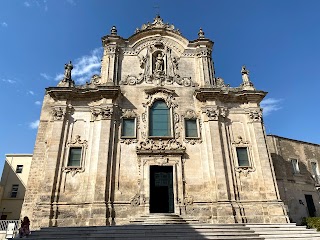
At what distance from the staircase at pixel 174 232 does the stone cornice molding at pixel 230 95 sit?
8.34 metres

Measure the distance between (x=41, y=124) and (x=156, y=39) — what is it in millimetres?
10545

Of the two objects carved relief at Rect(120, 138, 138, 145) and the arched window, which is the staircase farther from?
the arched window

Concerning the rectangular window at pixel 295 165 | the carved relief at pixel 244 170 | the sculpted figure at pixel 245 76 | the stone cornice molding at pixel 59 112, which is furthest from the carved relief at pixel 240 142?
the stone cornice molding at pixel 59 112

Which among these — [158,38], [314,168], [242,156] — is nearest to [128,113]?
[158,38]

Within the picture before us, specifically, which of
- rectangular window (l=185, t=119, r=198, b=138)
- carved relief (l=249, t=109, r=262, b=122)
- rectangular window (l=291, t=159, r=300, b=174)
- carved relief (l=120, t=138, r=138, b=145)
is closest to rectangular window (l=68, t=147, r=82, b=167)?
carved relief (l=120, t=138, r=138, b=145)

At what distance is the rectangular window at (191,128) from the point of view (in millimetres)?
17266

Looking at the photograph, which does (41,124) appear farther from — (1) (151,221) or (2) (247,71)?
(2) (247,71)

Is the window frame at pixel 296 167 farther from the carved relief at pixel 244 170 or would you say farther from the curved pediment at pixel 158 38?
the curved pediment at pixel 158 38

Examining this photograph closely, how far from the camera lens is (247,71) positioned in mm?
19891

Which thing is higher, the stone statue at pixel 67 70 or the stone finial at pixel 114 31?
the stone finial at pixel 114 31

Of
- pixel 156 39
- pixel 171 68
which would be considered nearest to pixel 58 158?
pixel 171 68

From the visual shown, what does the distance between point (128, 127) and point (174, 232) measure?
7578 millimetres

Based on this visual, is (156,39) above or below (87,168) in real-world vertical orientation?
above

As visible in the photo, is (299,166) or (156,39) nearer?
(156,39)
